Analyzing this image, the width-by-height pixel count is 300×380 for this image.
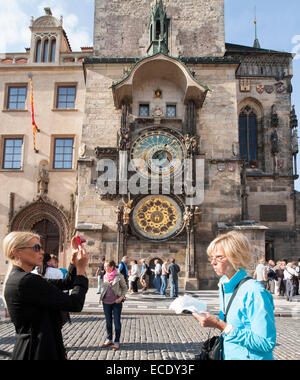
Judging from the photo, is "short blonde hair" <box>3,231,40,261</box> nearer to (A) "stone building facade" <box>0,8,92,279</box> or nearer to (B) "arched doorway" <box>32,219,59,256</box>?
(A) "stone building facade" <box>0,8,92,279</box>

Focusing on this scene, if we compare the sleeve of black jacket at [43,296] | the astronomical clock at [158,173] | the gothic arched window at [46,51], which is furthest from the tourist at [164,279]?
the gothic arched window at [46,51]

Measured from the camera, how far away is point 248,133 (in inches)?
936

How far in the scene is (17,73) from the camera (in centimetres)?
2180

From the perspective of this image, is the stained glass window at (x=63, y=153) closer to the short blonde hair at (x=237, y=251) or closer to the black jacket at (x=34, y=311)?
the black jacket at (x=34, y=311)

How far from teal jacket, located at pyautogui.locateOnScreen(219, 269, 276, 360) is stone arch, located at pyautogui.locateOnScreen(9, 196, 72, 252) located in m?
17.7

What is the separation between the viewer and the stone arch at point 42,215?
64.4 feet

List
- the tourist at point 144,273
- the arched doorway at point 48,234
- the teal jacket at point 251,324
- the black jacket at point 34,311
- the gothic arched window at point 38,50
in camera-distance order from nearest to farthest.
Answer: the teal jacket at point 251,324
the black jacket at point 34,311
the tourist at point 144,273
the arched doorway at point 48,234
the gothic arched window at point 38,50

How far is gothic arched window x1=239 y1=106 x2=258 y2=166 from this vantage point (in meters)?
23.6

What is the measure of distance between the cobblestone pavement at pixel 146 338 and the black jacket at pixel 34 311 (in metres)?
3.47

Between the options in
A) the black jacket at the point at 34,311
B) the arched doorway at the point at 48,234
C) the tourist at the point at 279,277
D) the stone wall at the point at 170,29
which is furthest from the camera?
the arched doorway at the point at 48,234

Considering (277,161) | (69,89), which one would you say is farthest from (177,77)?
(277,161)

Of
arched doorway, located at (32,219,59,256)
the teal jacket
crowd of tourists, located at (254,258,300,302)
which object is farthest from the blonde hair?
arched doorway, located at (32,219,59,256)
